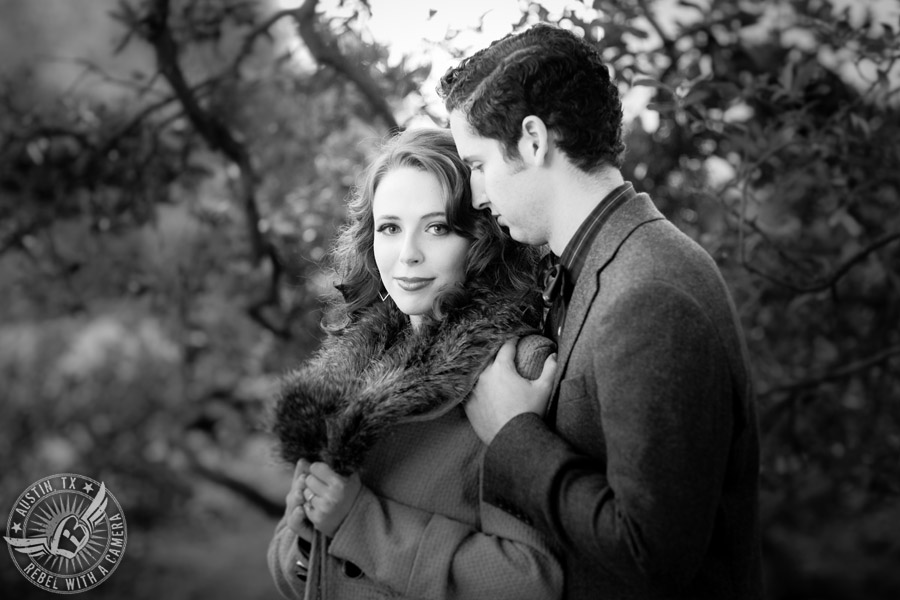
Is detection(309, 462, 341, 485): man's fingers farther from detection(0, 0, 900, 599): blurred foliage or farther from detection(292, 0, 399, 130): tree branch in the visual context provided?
detection(292, 0, 399, 130): tree branch

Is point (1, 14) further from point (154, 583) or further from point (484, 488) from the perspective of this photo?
point (484, 488)

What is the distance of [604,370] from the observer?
153 centimetres

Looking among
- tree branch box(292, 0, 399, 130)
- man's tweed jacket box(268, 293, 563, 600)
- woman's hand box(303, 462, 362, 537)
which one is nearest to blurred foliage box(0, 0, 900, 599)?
tree branch box(292, 0, 399, 130)

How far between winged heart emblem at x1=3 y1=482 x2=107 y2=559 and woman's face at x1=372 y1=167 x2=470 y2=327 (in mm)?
1110

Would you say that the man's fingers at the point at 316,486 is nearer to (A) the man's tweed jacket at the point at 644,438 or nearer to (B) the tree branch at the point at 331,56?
(A) the man's tweed jacket at the point at 644,438

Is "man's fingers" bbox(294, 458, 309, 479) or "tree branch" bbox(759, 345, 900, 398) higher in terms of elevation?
"man's fingers" bbox(294, 458, 309, 479)

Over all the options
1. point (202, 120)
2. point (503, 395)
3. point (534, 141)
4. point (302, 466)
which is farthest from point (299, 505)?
point (202, 120)

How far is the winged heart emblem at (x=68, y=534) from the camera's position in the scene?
236 cm

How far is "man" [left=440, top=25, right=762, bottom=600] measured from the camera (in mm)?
1447

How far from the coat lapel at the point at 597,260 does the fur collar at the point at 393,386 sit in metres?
0.20

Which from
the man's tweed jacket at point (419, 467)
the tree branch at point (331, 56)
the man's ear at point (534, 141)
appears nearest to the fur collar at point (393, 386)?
the man's tweed jacket at point (419, 467)

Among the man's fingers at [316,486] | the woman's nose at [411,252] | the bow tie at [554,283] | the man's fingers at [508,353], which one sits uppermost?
the woman's nose at [411,252]

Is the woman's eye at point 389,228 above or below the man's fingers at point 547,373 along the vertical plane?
above

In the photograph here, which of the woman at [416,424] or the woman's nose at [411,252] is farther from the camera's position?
the woman's nose at [411,252]
